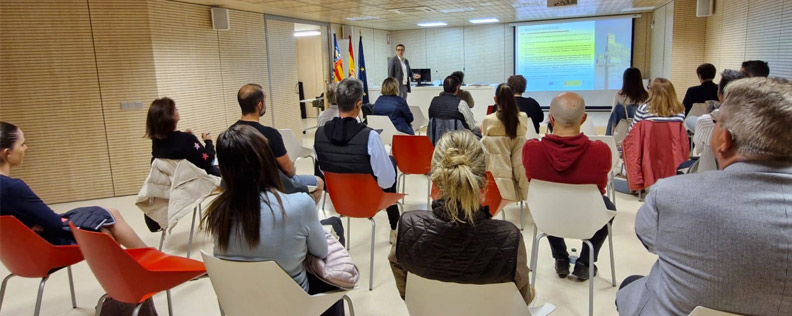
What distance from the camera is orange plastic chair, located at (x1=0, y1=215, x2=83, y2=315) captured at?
2125 mm

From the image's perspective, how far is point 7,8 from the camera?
495 cm

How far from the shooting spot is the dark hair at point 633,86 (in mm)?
5129

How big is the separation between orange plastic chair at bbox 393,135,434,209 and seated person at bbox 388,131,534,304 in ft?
8.63

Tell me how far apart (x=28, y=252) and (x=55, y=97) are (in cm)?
381

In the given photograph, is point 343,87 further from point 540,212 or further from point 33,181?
point 33,181

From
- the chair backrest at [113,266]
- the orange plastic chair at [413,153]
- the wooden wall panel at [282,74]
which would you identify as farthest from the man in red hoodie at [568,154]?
the wooden wall panel at [282,74]

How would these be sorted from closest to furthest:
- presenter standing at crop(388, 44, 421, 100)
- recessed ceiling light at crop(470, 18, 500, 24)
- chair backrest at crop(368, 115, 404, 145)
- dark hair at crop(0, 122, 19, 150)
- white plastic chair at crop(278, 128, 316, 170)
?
dark hair at crop(0, 122, 19, 150) → white plastic chair at crop(278, 128, 316, 170) → chair backrest at crop(368, 115, 404, 145) → presenter standing at crop(388, 44, 421, 100) → recessed ceiling light at crop(470, 18, 500, 24)

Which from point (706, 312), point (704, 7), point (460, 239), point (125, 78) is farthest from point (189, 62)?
point (704, 7)

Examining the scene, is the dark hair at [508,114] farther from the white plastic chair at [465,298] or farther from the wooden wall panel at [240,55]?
the wooden wall panel at [240,55]

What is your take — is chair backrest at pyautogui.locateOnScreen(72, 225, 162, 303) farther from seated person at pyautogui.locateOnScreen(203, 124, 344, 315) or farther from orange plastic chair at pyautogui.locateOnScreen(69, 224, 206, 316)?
seated person at pyautogui.locateOnScreen(203, 124, 344, 315)

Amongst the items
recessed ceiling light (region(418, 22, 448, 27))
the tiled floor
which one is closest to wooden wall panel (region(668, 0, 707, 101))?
recessed ceiling light (region(418, 22, 448, 27))

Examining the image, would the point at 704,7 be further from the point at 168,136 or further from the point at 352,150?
the point at 168,136

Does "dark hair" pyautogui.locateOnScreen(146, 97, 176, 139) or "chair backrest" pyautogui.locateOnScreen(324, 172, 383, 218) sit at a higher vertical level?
"dark hair" pyautogui.locateOnScreen(146, 97, 176, 139)

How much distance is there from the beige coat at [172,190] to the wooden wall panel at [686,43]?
8.01 meters
